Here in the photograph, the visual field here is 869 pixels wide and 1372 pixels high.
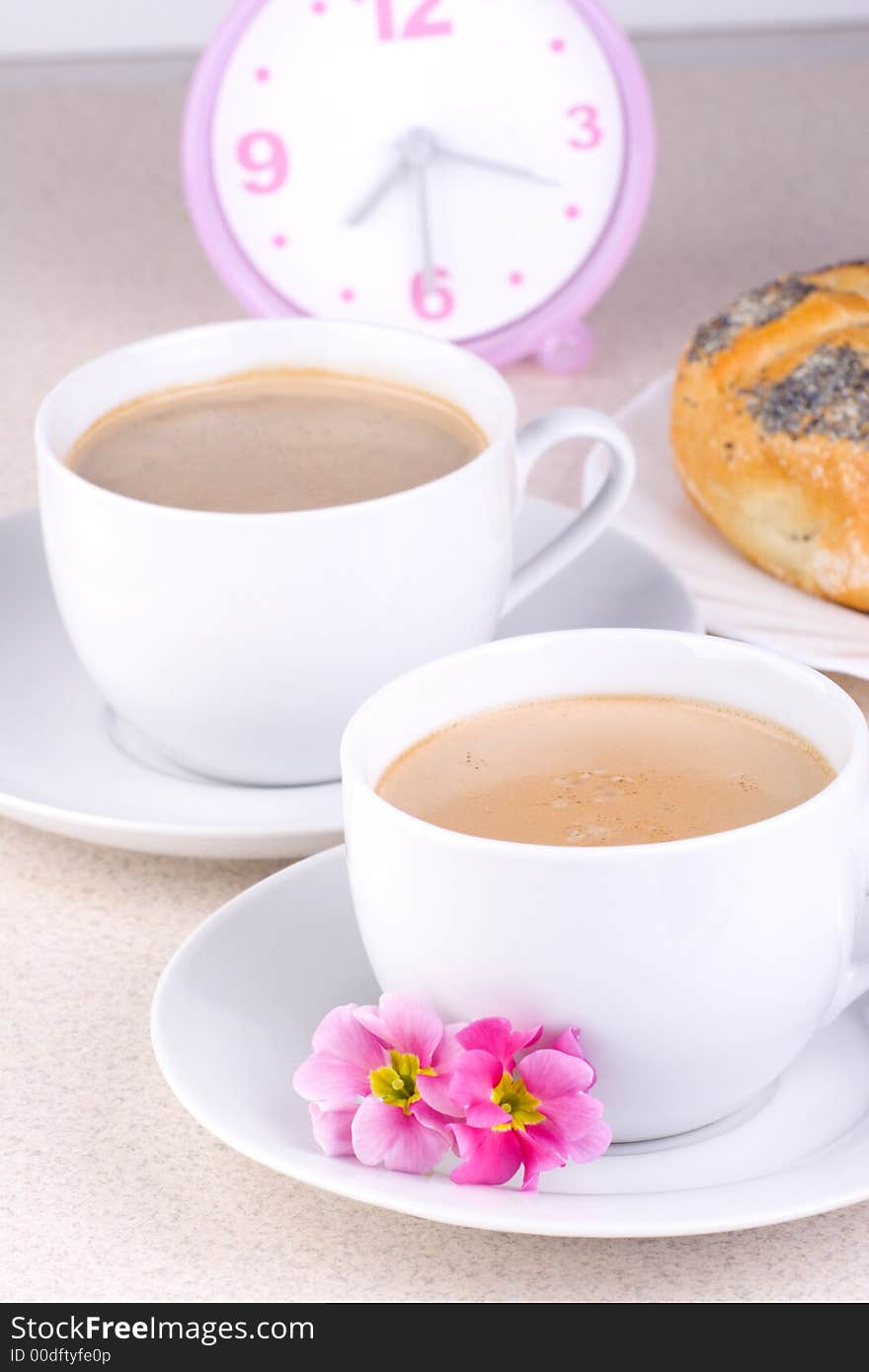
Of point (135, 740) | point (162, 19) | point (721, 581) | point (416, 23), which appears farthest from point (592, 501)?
point (162, 19)

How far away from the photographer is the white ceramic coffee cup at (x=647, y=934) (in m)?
0.66

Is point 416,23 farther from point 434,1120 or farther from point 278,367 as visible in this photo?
point 434,1120

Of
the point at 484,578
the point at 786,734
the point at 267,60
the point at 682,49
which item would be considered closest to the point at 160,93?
the point at 682,49

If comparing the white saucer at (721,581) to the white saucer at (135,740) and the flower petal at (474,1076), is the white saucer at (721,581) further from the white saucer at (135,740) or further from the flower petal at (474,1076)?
the flower petal at (474,1076)

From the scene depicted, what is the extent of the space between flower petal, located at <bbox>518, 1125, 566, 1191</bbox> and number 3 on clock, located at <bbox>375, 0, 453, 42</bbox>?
0.97 meters

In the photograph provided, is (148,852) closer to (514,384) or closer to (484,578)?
(484,578)

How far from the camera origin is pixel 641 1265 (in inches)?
28.1

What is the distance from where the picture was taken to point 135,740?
3.40ft

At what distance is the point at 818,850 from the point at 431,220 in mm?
895

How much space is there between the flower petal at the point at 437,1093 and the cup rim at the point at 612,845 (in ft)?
0.27

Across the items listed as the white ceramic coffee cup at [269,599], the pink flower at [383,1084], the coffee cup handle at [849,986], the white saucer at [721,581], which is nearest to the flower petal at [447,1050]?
the pink flower at [383,1084]

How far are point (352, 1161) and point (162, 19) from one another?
6.08 feet

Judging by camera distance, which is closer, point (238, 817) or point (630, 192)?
point (238, 817)
